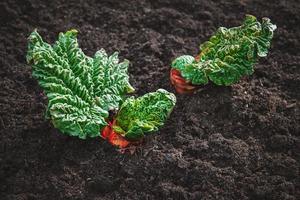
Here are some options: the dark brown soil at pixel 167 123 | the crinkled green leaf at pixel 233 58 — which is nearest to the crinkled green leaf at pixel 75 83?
the dark brown soil at pixel 167 123

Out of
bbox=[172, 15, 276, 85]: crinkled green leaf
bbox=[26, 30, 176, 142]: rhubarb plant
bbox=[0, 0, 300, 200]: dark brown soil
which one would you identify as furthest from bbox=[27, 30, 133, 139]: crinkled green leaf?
bbox=[172, 15, 276, 85]: crinkled green leaf

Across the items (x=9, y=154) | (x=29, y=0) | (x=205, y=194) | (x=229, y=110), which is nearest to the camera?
(x=205, y=194)

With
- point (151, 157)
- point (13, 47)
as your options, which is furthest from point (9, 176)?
point (13, 47)

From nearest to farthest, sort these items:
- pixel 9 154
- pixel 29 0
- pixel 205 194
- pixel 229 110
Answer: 1. pixel 205 194
2. pixel 9 154
3. pixel 229 110
4. pixel 29 0

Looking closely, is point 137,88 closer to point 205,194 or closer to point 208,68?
point 208,68

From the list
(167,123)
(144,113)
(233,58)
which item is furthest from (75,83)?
(233,58)

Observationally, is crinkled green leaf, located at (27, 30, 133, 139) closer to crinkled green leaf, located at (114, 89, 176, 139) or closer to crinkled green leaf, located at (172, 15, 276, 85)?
crinkled green leaf, located at (114, 89, 176, 139)
